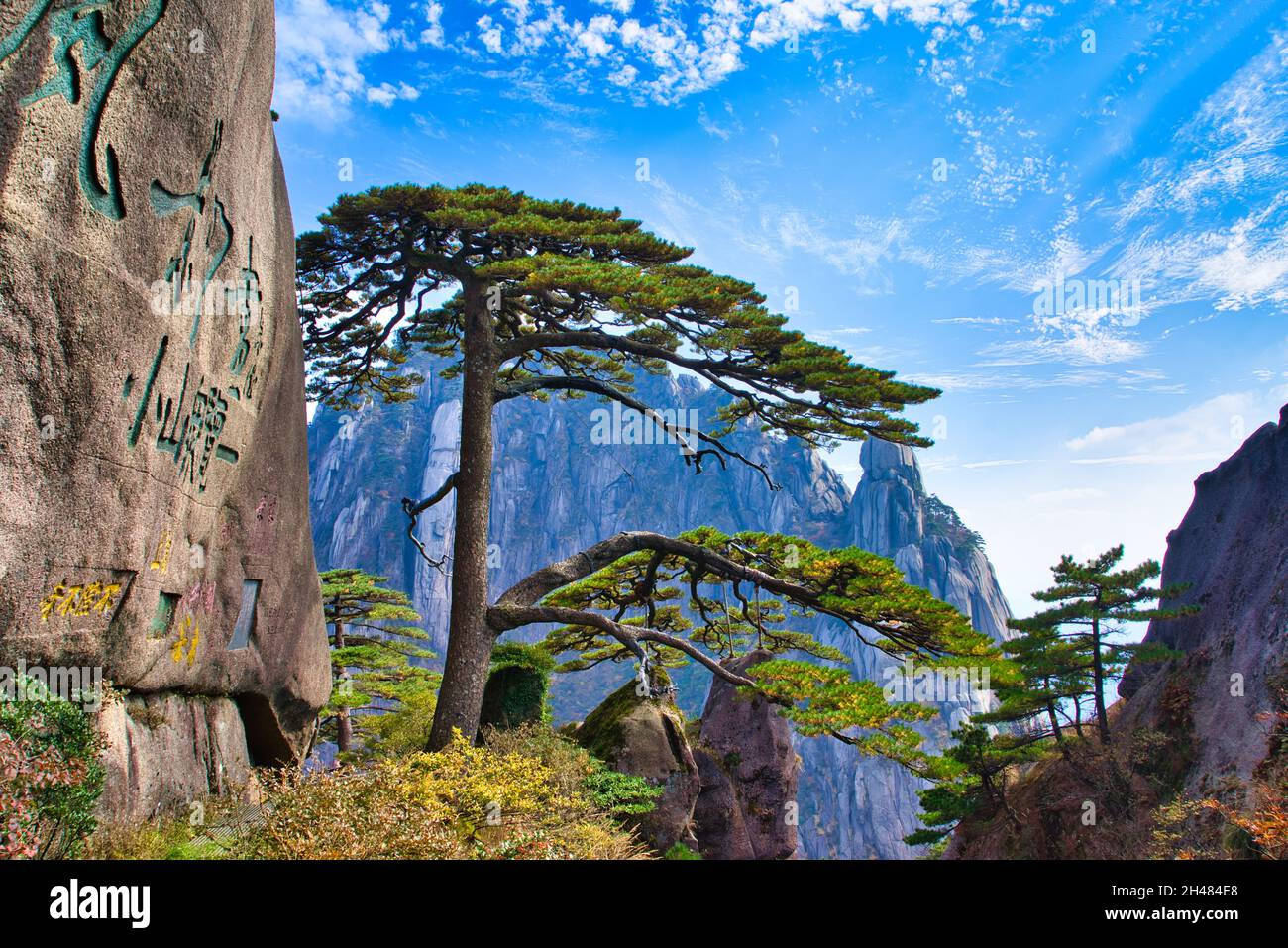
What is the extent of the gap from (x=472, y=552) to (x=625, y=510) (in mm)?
90459

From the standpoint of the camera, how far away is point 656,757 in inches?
419

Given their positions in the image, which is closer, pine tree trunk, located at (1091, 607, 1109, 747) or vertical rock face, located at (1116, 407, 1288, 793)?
vertical rock face, located at (1116, 407, 1288, 793)

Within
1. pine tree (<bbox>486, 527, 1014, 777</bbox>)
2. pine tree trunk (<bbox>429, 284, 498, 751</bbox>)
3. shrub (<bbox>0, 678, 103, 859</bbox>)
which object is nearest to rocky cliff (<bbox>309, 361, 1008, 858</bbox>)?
pine tree (<bbox>486, 527, 1014, 777</bbox>)

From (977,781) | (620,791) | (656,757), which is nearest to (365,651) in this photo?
(656,757)

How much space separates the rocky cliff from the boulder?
54266mm

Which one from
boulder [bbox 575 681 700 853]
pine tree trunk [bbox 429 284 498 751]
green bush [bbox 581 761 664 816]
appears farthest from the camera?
boulder [bbox 575 681 700 853]

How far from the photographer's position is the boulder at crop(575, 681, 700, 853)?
1042 cm

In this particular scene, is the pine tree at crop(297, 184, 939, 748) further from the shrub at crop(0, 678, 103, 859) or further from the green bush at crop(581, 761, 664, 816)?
the shrub at crop(0, 678, 103, 859)

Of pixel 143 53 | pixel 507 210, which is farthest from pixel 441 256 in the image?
pixel 143 53

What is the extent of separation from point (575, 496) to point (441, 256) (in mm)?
90749

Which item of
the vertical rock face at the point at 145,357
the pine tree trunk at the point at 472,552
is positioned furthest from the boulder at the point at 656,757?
the vertical rock face at the point at 145,357

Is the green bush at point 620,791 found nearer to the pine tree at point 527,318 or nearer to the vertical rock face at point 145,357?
the pine tree at point 527,318

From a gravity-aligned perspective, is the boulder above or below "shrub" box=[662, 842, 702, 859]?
above
